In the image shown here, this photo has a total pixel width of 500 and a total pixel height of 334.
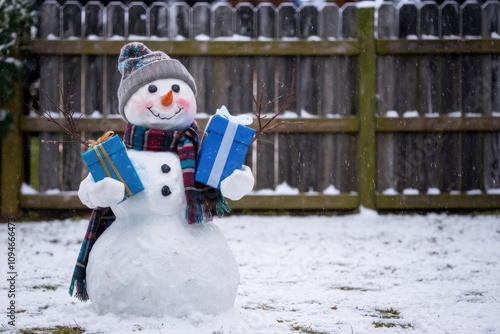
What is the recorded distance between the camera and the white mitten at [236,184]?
11.4 ft

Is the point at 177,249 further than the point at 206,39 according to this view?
No

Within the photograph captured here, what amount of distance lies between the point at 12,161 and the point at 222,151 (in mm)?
4184

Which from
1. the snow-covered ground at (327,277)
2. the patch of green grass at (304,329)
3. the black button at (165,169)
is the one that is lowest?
the snow-covered ground at (327,277)

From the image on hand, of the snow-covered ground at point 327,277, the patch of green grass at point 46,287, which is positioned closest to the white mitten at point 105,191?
the snow-covered ground at point 327,277

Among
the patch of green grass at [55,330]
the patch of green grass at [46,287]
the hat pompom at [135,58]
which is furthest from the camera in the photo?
the patch of green grass at [46,287]

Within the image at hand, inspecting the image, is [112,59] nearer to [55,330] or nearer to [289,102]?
[289,102]

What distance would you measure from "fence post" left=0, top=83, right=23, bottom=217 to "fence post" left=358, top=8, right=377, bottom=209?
3460mm

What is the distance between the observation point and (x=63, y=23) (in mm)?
7145

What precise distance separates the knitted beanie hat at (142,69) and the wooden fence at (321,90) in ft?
10.7

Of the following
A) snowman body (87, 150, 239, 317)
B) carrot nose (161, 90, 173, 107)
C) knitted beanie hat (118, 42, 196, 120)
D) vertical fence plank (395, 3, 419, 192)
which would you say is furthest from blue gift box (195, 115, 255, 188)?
vertical fence plank (395, 3, 419, 192)

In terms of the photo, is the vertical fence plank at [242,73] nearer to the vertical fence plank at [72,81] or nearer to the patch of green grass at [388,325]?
the vertical fence plank at [72,81]

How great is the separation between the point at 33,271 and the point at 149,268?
77.4 inches

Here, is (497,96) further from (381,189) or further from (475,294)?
(475,294)

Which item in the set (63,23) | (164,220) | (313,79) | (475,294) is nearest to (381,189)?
(313,79)
